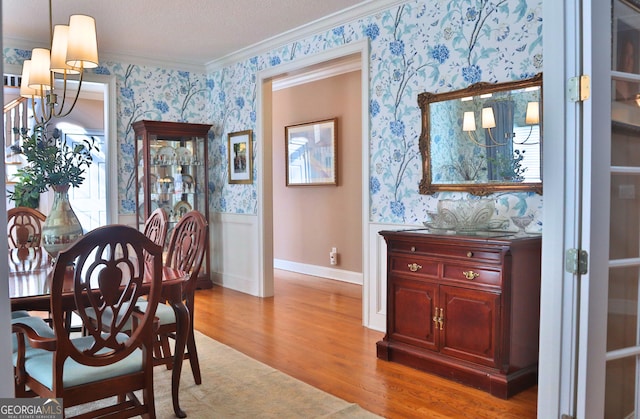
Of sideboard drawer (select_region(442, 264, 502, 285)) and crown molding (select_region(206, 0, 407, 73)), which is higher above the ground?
crown molding (select_region(206, 0, 407, 73))

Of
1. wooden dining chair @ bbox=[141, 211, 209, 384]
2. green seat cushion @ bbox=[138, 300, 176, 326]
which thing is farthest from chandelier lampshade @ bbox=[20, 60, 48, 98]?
green seat cushion @ bbox=[138, 300, 176, 326]

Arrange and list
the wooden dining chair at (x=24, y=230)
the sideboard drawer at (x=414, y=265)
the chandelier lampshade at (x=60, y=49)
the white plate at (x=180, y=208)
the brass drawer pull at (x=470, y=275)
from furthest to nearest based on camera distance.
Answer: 1. the white plate at (x=180, y=208)
2. the wooden dining chair at (x=24, y=230)
3. the sideboard drawer at (x=414, y=265)
4. the brass drawer pull at (x=470, y=275)
5. the chandelier lampshade at (x=60, y=49)

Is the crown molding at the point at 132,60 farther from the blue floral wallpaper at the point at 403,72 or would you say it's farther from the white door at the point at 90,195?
the white door at the point at 90,195

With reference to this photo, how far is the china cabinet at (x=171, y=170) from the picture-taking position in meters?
5.53

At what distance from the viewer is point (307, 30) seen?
4645mm

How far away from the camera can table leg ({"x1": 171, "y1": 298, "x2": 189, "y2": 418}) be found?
8.39 feet

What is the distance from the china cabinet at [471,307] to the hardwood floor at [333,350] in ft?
0.33

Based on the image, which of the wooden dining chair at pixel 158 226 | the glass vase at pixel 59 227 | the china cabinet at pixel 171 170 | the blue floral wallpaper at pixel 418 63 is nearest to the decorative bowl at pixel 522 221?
the blue floral wallpaper at pixel 418 63

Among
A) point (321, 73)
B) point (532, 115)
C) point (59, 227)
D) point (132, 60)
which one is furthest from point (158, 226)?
point (321, 73)

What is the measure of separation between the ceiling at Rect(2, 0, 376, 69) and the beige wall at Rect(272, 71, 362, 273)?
1.36m

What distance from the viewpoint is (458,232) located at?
125 inches

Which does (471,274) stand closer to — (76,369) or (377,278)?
(377,278)

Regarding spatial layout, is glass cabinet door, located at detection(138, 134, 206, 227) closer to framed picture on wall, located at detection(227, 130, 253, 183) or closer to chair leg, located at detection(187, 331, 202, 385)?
framed picture on wall, located at detection(227, 130, 253, 183)

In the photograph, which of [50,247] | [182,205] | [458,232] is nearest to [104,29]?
[182,205]
